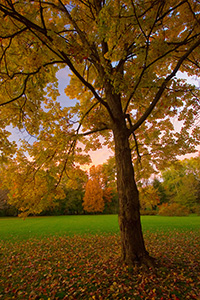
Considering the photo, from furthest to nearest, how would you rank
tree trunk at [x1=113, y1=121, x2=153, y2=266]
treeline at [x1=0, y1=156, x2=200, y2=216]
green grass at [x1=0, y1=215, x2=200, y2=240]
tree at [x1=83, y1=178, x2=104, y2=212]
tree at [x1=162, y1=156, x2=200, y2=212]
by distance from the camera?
1. tree at [x1=83, y1=178, x2=104, y2=212]
2. tree at [x1=162, y1=156, x2=200, y2=212]
3. treeline at [x1=0, y1=156, x2=200, y2=216]
4. green grass at [x1=0, y1=215, x2=200, y2=240]
5. tree trunk at [x1=113, y1=121, x2=153, y2=266]

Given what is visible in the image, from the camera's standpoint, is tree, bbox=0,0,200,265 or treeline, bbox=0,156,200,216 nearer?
tree, bbox=0,0,200,265

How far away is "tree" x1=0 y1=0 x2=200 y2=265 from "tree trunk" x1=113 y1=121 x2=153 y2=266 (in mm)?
22

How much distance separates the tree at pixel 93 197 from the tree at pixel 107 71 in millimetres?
28337

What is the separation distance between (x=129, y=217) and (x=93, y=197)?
103ft

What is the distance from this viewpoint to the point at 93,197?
34156mm

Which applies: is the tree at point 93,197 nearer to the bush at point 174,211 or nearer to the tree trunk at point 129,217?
the bush at point 174,211

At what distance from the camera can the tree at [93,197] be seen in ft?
112

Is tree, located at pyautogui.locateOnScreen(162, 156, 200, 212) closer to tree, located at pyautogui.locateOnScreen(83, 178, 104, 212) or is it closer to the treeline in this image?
the treeline

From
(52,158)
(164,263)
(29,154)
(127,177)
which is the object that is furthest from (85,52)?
(164,263)

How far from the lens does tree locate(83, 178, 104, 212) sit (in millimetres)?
34156

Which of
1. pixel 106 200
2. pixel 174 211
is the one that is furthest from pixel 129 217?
pixel 106 200

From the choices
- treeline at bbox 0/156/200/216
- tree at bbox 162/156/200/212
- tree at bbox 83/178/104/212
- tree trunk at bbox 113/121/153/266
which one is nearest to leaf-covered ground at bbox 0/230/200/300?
tree trunk at bbox 113/121/153/266

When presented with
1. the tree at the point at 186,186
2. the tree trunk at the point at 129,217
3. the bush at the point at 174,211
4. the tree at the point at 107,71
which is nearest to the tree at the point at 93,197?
the bush at the point at 174,211

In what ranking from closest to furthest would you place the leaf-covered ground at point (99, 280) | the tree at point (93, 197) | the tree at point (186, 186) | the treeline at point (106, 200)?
the leaf-covered ground at point (99, 280)
the treeline at point (106, 200)
the tree at point (186, 186)
the tree at point (93, 197)
